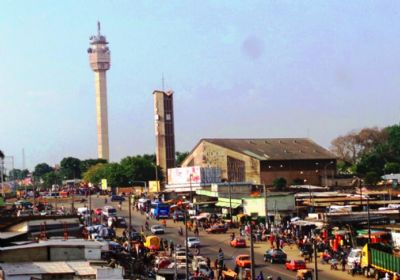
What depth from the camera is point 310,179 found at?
96.5 metres

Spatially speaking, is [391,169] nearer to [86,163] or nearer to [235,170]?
[235,170]

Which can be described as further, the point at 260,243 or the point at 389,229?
the point at 260,243

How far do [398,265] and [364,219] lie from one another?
14743mm

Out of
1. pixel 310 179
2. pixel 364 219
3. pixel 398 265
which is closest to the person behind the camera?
pixel 398 265

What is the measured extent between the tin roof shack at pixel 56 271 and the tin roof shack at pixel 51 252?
1.08 metres

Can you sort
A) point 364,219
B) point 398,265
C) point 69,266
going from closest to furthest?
point 69,266 → point 398,265 → point 364,219

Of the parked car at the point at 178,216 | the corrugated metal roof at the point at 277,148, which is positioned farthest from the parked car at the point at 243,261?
the corrugated metal roof at the point at 277,148

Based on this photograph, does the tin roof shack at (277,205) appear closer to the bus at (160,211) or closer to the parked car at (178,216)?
the parked car at (178,216)

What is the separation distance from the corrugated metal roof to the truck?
57.4 m

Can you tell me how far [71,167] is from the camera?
173 meters

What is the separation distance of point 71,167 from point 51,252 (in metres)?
146

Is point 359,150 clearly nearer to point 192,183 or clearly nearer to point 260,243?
point 192,183

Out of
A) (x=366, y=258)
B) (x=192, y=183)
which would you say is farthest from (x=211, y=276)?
(x=192, y=183)

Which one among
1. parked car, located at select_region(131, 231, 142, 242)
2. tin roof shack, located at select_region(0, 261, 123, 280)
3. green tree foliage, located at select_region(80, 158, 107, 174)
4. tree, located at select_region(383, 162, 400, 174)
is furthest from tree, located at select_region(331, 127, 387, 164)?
tin roof shack, located at select_region(0, 261, 123, 280)
